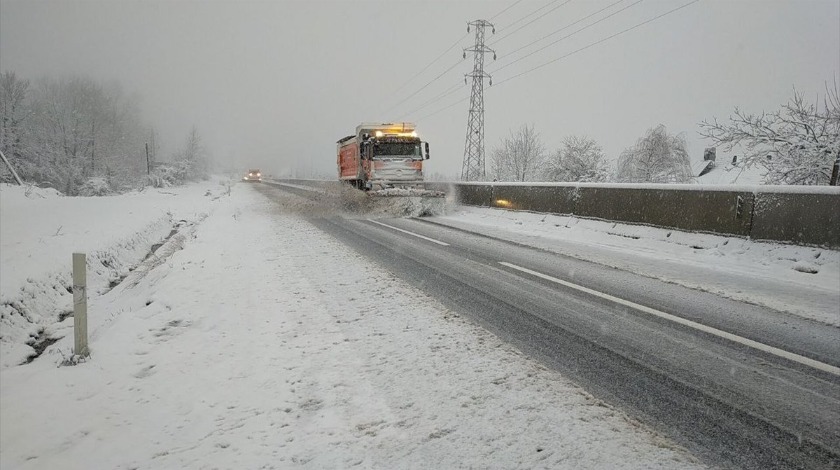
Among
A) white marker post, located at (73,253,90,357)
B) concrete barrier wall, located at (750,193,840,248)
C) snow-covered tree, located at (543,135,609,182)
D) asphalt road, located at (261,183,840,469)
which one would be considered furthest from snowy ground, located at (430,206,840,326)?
snow-covered tree, located at (543,135,609,182)

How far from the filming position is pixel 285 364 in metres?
3.57

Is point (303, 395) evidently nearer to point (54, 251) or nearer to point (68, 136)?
point (54, 251)

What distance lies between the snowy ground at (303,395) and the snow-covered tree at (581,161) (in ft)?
99.6

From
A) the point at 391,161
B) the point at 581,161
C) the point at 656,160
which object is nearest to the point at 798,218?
the point at 391,161

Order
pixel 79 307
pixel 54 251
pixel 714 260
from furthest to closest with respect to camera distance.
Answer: pixel 54 251 < pixel 714 260 < pixel 79 307

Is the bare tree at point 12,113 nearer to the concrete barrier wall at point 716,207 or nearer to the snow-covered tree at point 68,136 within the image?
the snow-covered tree at point 68,136

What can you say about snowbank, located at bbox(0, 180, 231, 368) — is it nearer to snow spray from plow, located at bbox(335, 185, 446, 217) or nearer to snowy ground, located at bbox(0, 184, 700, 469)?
snowy ground, located at bbox(0, 184, 700, 469)

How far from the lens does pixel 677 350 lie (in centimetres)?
383

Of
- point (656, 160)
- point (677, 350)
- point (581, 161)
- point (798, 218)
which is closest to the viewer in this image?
point (677, 350)

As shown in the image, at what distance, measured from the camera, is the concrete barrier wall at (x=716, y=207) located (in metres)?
7.56

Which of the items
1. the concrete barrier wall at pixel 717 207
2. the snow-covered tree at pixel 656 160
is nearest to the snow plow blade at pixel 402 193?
the concrete barrier wall at pixel 717 207

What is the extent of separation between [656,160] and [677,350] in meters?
44.4

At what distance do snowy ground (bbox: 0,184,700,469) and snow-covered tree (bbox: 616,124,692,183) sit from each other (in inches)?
1632

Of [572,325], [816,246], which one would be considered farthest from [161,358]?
[816,246]
